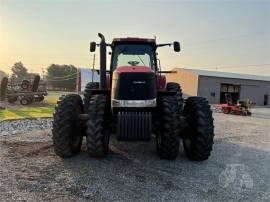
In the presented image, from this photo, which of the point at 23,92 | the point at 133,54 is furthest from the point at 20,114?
the point at 133,54

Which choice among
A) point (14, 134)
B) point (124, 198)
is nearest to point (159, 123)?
point (124, 198)

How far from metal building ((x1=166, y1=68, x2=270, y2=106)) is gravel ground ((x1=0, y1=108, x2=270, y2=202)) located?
120 ft

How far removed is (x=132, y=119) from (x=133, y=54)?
2364 millimetres

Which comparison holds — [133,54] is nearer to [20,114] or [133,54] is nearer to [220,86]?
[20,114]

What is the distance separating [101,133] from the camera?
22.8ft

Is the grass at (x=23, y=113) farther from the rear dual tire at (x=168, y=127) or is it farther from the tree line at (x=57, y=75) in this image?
the tree line at (x=57, y=75)

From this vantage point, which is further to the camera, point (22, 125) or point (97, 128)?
point (22, 125)

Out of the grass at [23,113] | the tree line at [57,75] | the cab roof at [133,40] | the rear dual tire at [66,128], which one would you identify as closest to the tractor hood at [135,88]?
the rear dual tire at [66,128]

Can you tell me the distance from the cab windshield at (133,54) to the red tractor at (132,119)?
2.77 feet

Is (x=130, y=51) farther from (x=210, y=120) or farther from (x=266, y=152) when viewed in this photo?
(x=266, y=152)

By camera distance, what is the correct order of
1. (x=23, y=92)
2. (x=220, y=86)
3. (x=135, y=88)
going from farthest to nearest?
(x=220, y=86) < (x=23, y=92) < (x=135, y=88)

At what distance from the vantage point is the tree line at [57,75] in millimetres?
66625

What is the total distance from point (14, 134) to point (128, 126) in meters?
4.96

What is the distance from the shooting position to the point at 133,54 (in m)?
8.64
